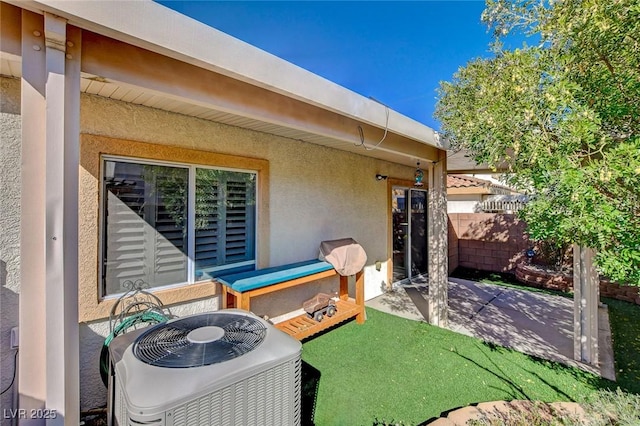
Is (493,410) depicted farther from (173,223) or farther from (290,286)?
(173,223)

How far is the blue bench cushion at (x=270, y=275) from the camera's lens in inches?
168

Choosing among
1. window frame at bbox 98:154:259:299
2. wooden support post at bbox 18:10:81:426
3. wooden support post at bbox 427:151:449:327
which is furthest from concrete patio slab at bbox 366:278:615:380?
wooden support post at bbox 18:10:81:426

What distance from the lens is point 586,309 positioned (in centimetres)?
469

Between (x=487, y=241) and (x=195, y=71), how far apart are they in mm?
11326

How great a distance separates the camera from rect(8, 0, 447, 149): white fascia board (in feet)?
6.21

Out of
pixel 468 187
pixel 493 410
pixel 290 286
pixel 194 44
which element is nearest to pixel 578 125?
pixel 493 410

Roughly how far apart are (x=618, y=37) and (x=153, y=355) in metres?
4.93

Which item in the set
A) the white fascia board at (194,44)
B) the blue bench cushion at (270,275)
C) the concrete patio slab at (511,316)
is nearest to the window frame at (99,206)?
the blue bench cushion at (270,275)

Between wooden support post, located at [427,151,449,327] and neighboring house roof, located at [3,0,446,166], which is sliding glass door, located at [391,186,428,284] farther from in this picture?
neighboring house roof, located at [3,0,446,166]

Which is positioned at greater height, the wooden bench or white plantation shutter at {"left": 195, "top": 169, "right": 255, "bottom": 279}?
white plantation shutter at {"left": 195, "top": 169, "right": 255, "bottom": 279}

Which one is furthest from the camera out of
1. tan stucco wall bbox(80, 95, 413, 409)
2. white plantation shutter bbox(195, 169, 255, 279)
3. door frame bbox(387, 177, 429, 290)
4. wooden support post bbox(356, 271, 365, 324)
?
door frame bbox(387, 177, 429, 290)

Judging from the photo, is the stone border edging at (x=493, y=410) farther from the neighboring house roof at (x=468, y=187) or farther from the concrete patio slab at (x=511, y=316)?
the neighboring house roof at (x=468, y=187)

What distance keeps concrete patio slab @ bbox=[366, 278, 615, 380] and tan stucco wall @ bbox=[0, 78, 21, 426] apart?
20.5ft

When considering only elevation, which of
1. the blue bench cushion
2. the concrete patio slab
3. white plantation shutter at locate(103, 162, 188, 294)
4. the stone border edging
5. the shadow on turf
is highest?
white plantation shutter at locate(103, 162, 188, 294)
